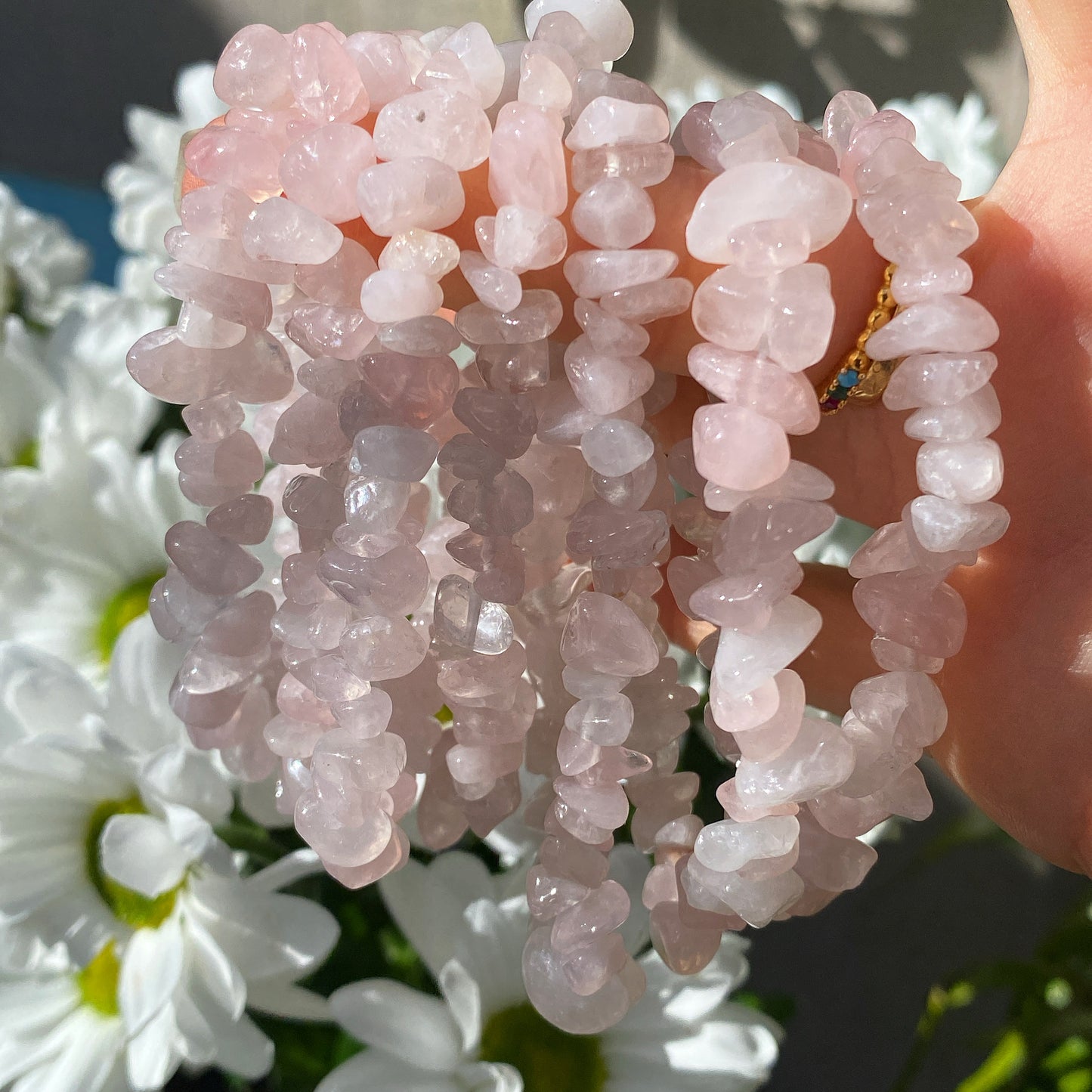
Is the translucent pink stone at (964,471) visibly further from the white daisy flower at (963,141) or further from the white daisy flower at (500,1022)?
the white daisy flower at (963,141)

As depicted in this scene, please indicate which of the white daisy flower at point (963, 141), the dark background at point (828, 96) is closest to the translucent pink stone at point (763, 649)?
the white daisy flower at point (963, 141)

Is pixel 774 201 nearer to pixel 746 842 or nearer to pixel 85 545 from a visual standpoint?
pixel 746 842

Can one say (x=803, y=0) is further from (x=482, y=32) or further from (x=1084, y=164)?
(x=482, y=32)

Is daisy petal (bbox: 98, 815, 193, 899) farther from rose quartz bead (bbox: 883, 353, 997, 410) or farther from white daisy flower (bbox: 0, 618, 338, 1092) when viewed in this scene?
rose quartz bead (bbox: 883, 353, 997, 410)

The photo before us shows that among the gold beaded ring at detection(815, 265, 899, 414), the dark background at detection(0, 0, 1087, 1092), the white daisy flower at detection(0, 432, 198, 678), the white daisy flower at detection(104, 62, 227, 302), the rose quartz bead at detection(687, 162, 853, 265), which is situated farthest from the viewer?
the dark background at detection(0, 0, 1087, 1092)

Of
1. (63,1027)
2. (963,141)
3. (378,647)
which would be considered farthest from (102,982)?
(963,141)

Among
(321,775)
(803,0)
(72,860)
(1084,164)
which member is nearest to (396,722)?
(321,775)

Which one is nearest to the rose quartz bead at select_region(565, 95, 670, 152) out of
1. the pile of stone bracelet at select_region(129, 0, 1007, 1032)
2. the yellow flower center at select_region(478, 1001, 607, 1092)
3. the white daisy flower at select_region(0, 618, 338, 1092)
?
the pile of stone bracelet at select_region(129, 0, 1007, 1032)
